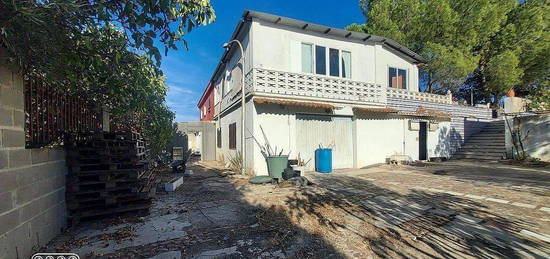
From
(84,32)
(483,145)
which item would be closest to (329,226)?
(84,32)

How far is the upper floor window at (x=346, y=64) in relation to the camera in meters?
11.8

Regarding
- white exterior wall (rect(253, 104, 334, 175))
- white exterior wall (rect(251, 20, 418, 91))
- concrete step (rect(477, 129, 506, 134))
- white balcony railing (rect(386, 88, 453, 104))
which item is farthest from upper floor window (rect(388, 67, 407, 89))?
concrete step (rect(477, 129, 506, 134))

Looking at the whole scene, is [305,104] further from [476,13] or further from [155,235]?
[476,13]

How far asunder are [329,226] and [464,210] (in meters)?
3.10

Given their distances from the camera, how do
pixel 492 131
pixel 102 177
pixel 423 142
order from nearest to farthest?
1. pixel 102 177
2. pixel 423 142
3. pixel 492 131

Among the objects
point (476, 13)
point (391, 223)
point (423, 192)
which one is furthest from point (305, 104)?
point (476, 13)

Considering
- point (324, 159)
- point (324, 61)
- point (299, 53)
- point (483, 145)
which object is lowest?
point (324, 159)

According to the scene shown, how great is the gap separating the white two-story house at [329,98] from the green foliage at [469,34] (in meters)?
2.98

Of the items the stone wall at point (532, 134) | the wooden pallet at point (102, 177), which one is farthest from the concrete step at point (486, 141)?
the wooden pallet at point (102, 177)

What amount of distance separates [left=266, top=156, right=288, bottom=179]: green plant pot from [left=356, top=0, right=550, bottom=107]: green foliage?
1369 cm

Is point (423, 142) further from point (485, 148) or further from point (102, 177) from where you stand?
point (102, 177)

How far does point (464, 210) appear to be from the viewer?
16.4 ft

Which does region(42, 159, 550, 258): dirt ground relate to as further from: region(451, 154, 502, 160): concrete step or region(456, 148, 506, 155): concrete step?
A: region(456, 148, 506, 155): concrete step

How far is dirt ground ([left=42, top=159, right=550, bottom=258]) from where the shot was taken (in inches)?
132
